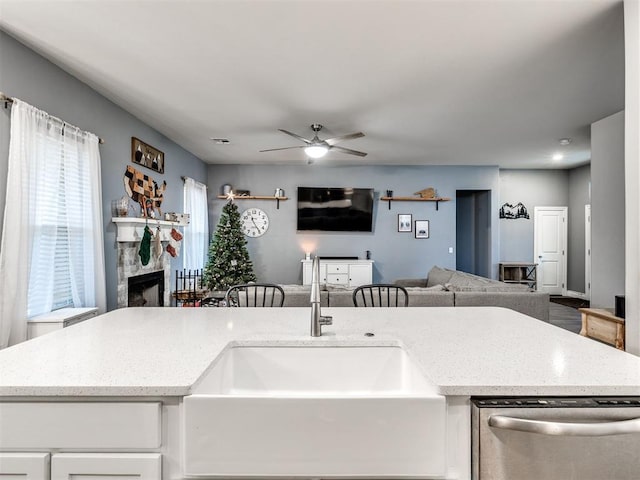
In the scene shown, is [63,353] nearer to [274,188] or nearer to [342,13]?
[342,13]

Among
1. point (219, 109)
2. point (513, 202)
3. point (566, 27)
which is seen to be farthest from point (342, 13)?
point (513, 202)

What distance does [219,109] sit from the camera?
382 cm

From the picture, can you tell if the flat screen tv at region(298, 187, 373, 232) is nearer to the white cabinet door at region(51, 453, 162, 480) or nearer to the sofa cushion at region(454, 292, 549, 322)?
the sofa cushion at region(454, 292, 549, 322)

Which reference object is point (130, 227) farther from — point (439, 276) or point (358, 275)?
point (439, 276)

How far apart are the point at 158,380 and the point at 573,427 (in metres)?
1.02

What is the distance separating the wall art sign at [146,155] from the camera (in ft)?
13.4

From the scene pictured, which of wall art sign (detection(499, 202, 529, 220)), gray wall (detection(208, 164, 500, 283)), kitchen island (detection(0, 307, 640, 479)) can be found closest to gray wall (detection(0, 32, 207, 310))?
gray wall (detection(208, 164, 500, 283))

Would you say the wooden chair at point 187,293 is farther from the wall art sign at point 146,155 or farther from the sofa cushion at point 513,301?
the sofa cushion at point 513,301

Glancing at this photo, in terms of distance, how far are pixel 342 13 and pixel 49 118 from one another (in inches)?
95.2

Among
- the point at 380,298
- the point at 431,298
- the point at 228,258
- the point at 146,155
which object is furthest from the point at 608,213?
the point at 146,155

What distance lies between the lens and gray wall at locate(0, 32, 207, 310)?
245 cm

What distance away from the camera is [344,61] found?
2.74 meters

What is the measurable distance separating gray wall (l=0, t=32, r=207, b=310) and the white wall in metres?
3.90

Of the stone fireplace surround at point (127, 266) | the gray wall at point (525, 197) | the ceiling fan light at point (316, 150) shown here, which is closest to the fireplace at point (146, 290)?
the stone fireplace surround at point (127, 266)
